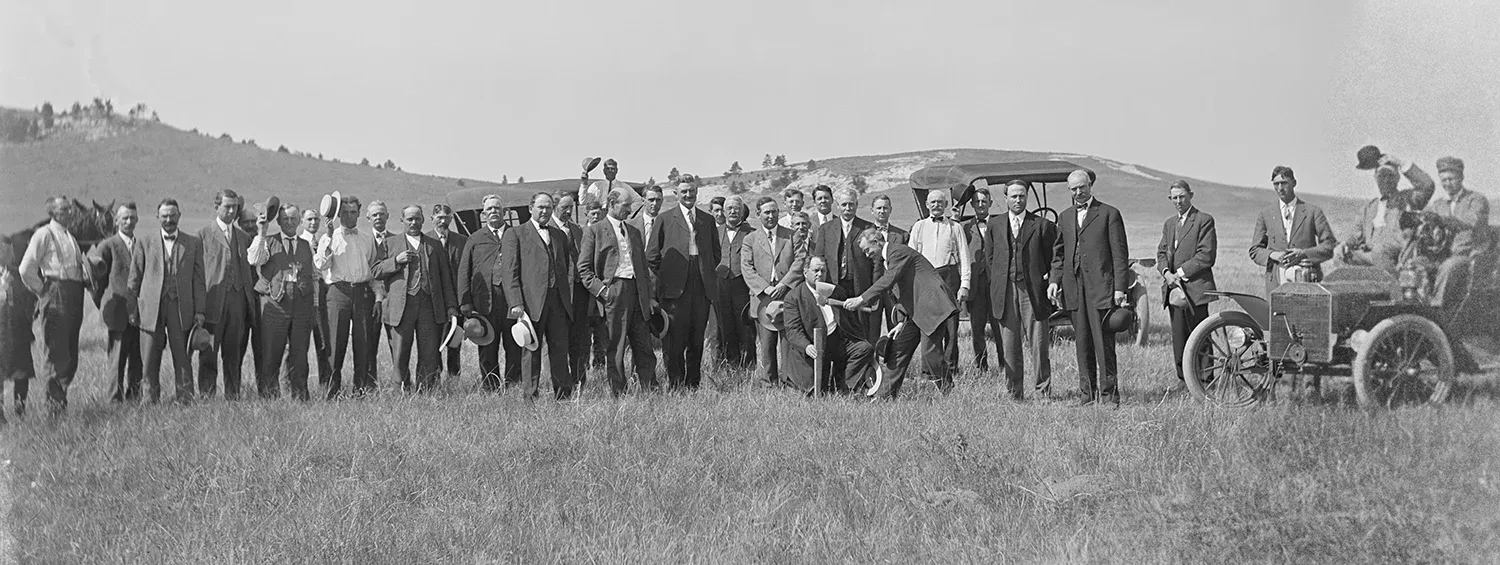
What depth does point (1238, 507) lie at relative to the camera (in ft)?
17.8

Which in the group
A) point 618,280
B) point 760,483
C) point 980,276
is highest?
point 618,280

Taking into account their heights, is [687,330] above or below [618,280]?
below

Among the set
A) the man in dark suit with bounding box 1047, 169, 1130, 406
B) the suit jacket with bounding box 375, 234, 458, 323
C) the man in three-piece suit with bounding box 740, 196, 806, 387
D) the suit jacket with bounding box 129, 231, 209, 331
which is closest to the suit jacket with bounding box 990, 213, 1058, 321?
the man in dark suit with bounding box 1047, 169, 1130, 406

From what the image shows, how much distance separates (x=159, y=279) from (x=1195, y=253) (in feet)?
25.0

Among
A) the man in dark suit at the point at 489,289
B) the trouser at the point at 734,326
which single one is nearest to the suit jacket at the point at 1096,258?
the trouser at the point at 734,326

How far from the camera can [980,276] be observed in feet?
31.9

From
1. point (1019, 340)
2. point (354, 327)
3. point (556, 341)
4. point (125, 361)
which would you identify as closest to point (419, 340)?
point (354, 327)

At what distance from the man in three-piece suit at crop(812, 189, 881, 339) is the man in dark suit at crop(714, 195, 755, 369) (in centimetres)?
127

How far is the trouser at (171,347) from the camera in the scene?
8367mm

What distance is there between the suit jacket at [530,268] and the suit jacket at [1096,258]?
375cm

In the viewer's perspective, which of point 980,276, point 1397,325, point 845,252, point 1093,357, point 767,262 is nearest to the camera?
point 1397,325

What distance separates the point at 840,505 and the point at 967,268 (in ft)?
13.0

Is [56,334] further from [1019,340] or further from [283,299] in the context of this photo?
[1019,340]

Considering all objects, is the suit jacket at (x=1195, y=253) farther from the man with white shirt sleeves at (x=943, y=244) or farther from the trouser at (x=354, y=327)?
the trouser at (x=354, y=327)
